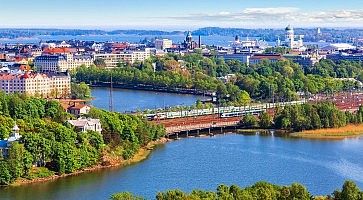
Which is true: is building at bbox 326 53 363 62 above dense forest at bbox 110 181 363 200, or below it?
below

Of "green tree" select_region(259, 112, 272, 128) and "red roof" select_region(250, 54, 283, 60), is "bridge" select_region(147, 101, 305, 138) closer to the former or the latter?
"green tree" select_region(259, 112, 272, 128)

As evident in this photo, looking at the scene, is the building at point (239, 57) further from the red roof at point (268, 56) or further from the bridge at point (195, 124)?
the bridge at point (195, 124)

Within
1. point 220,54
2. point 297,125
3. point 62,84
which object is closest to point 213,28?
point 220,54

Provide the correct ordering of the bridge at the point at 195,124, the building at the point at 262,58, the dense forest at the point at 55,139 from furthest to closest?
the building at the point at 262,58 → the bridge at the point at 195,124 → the dense forest at the point at 55,139

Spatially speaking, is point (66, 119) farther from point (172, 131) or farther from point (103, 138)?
point (172, 131)

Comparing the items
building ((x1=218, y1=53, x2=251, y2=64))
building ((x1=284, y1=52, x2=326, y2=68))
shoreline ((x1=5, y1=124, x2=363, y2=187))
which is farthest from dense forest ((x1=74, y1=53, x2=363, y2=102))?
shoreline ((x1=5, y1=124, x2=363, y2=187))

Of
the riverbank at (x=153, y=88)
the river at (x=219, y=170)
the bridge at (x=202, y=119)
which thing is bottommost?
the riverbank at (x=153, y=88)

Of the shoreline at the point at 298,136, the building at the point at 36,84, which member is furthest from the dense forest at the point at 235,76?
the shoreline at the point at 298,136
